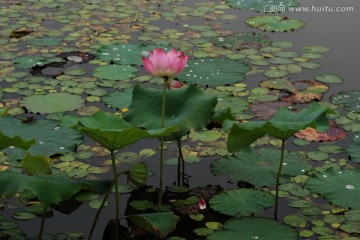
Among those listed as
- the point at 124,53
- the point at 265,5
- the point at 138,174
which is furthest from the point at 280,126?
the point at 265,5

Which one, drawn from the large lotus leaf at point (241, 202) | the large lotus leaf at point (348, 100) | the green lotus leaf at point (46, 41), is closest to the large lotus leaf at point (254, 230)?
the large lotus leaf at point (241, 202)

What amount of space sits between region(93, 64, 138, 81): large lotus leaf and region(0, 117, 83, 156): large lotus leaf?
88 centimetres

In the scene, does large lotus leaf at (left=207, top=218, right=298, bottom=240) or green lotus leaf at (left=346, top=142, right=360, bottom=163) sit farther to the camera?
green lotus leaf at (left=346, top=142, right=360, bottom=163)

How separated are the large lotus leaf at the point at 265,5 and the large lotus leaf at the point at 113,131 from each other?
3.02 meters

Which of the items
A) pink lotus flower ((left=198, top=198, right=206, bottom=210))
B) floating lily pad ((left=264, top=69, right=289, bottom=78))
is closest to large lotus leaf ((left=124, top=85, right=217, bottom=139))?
pink lotus flower ((left=198, top=198, right=206, bottom=210))

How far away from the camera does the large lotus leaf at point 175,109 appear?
8.93 feet

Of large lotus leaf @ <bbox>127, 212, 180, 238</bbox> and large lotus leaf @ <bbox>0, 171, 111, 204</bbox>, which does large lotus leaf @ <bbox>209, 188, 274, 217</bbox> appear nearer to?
large lotus leaf @ <bbox>127, 212, 180, 238</bbox>

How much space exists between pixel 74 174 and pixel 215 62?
4.90ft

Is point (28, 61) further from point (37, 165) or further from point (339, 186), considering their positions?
point (339, 186)

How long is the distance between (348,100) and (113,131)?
6.04 feet

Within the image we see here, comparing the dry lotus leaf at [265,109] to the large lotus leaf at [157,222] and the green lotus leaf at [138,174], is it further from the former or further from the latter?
the large lotus leaf at [157,222]

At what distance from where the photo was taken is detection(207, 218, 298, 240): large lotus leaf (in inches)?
101

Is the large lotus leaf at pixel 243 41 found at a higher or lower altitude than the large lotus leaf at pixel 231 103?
higher

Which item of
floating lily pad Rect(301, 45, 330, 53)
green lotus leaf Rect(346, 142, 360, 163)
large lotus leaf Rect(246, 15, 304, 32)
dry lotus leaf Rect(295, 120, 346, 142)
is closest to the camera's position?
green lotus leaf Rect(346, 142, 360, 163)
